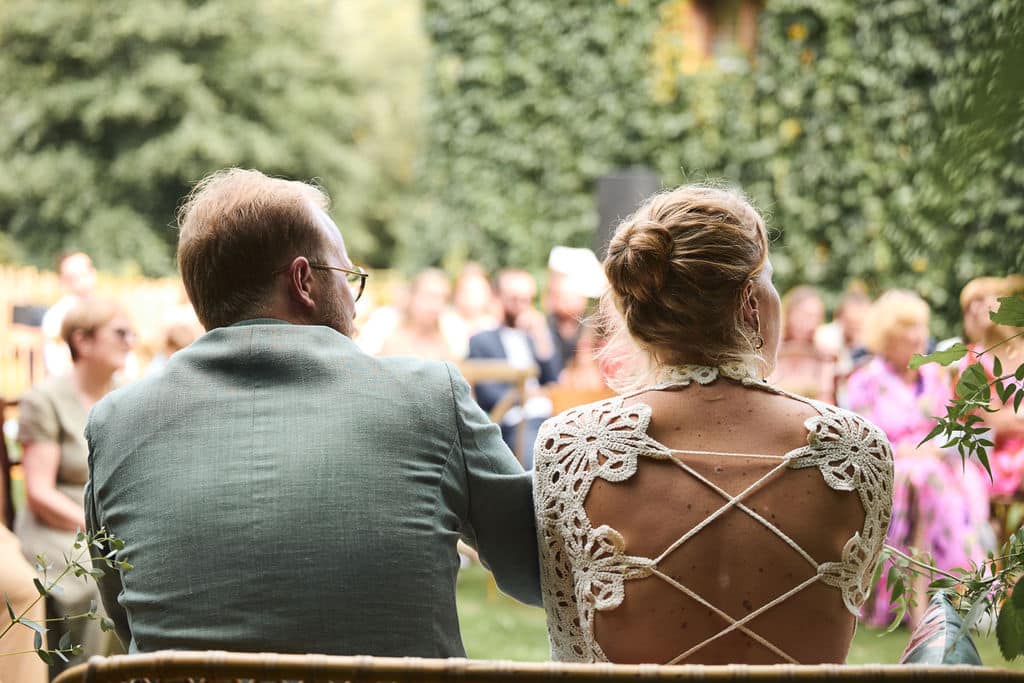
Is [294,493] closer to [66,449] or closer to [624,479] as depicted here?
[624,479]

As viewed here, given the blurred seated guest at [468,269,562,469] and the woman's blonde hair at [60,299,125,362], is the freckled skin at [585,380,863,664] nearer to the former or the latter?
the woman's blonde hair at [60,299,125,362]

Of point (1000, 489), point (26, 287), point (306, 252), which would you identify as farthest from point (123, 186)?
point (306, 252)

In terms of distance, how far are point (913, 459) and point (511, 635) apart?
243 cm

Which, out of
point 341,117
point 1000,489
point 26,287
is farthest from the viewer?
point 341,117

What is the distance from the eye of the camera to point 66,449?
4.13 m

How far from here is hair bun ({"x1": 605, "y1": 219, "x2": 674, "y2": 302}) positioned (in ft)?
6.37

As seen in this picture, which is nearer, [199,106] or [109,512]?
[109,512]

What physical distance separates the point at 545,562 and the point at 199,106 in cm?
2869

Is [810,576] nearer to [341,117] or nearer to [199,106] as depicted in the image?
[199,106]

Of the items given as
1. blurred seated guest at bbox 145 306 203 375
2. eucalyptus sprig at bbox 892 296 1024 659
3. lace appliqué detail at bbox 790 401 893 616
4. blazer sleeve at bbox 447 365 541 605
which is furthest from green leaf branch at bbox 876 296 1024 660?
blurred seated guest at bbox 145 306 203 375

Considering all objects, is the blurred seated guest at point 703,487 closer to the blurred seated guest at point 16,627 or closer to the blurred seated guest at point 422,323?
the blurred seated guest at point 16,627

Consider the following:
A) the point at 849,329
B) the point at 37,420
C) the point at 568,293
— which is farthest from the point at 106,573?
the point at 849,329

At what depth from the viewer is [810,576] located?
1784mm

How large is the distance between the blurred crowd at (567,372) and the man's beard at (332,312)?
0.48 meters
